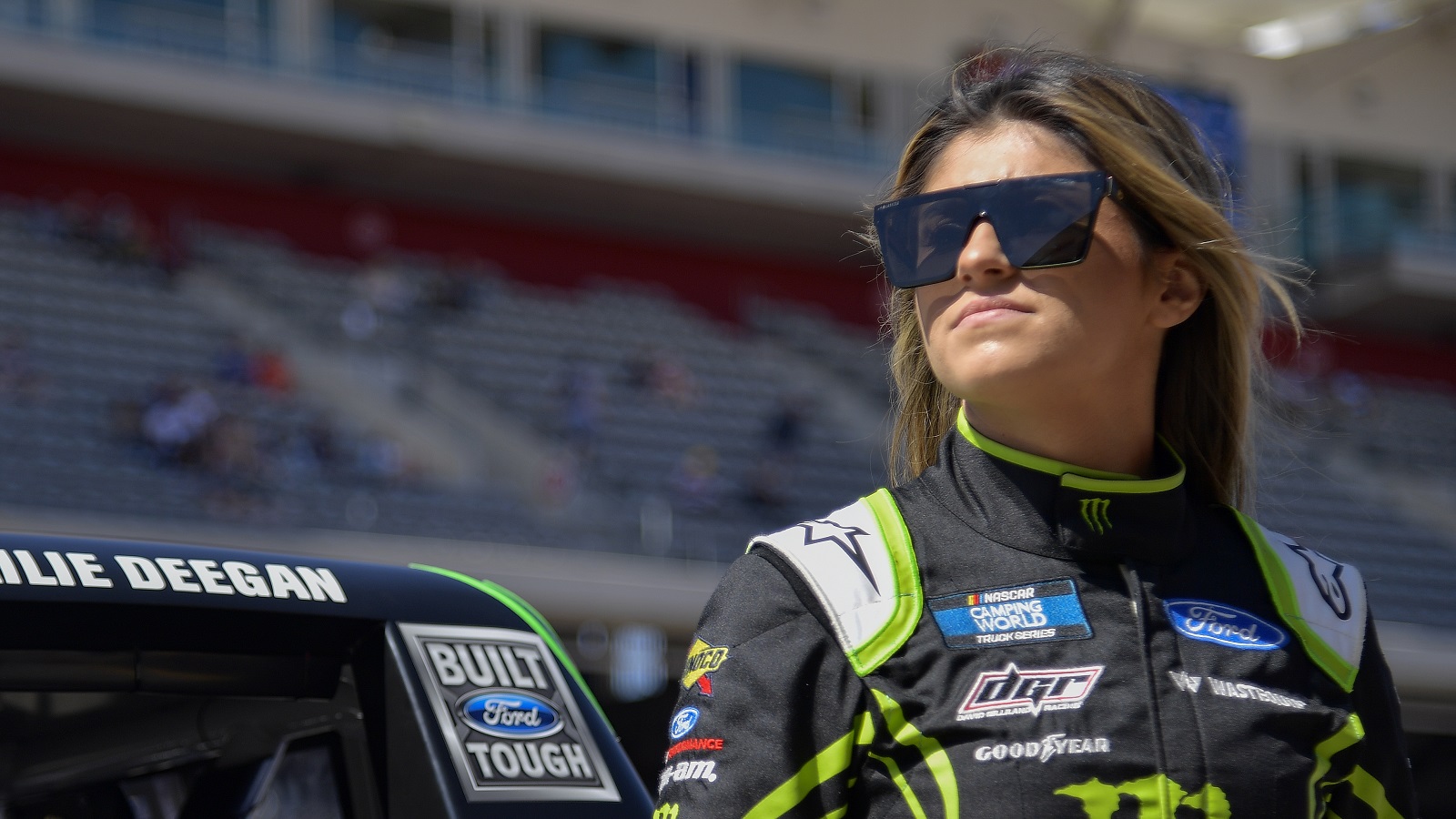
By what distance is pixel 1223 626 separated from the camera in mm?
1470

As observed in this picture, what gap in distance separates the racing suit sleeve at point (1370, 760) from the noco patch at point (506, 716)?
3.09 feet

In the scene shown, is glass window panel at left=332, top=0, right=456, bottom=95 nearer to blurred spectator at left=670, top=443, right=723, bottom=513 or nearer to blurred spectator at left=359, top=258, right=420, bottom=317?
blurred spectator at left=359, top=258, right=420, bottom=317

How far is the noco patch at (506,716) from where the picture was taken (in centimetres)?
204

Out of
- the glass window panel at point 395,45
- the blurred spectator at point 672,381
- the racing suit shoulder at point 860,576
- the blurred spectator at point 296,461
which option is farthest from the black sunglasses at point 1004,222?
the glass window panel at point 395,45

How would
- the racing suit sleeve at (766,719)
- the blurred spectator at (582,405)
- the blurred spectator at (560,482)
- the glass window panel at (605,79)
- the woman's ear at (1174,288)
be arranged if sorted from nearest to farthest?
the racing suit sleeve at (766,719) < the woman's ear at (1174,288) < the blurred spectator at (560,482) < the blurred spectator at (582,405) < the glass window panel at (605,79)

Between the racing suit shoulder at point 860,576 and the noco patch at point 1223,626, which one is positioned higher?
the racing suit shoulder at point 860,576

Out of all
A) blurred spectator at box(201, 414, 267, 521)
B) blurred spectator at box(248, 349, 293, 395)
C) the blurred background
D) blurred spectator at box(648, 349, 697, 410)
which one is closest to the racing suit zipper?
the blurred background

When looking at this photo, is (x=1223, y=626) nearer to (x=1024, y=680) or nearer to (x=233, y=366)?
(x=1024, y=680)

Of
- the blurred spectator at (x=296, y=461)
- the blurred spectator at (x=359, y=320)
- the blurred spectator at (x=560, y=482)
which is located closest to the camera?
the blurred spectator at (x=296, y=461)

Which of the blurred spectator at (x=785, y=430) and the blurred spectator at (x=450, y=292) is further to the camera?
the blurred spectator at (x=450, y=292)

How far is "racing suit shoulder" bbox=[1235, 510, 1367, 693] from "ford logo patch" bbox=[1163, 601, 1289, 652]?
34 millimetres

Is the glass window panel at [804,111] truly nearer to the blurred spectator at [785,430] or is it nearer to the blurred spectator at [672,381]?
the blurred spectator at [672,381]

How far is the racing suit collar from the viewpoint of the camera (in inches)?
57.7

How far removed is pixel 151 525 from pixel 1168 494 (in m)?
10.7
